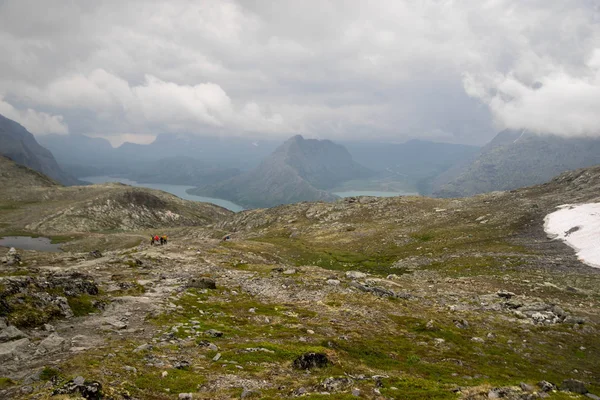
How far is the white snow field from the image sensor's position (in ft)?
176

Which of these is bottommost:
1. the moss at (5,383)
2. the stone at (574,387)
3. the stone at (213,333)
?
the stone at (213,333)

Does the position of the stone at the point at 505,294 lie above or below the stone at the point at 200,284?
below

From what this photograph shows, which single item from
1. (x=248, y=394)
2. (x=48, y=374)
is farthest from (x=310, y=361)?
(x=48, y=374)

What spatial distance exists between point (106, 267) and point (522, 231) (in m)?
79.1

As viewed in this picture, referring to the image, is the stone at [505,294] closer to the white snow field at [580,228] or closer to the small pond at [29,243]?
the white snow field at [580,228]

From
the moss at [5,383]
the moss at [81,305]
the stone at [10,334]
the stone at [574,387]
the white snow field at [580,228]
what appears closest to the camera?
the moss at [5,383]

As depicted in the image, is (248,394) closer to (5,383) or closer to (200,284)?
(5,383)

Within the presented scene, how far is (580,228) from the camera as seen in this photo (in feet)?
206

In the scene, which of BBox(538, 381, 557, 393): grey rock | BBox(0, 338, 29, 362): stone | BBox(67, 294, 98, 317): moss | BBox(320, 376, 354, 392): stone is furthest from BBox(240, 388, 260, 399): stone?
BBox(67, 294, 98, 317): moss

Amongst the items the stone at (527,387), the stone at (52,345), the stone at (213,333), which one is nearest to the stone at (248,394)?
the stone at (213,333)

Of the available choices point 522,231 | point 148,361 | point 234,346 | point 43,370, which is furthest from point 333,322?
point 522,231

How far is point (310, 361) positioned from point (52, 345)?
1310 cm

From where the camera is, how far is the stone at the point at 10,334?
16.4 metres

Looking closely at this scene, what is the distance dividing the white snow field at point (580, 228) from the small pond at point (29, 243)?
156 m
